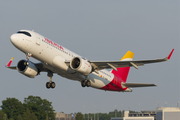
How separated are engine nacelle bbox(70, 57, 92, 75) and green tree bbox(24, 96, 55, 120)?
5455 centimetres

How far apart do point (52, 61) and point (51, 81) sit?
7.02 m

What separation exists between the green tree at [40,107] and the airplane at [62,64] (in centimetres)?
4651

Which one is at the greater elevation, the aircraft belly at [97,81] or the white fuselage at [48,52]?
the white fuselage at [48,52]

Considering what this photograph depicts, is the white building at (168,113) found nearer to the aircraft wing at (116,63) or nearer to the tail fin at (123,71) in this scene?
the tail fin at (123,71)

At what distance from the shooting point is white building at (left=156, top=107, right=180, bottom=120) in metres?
105

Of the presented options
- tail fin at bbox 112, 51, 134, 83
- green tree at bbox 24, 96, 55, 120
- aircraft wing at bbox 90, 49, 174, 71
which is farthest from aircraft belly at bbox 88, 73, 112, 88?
green tree at bbox 24, 96, 55, 120

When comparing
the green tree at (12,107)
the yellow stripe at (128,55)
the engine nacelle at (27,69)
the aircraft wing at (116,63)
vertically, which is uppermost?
the yellow stripe at (128,55)

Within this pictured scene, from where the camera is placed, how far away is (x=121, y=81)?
49875 mm

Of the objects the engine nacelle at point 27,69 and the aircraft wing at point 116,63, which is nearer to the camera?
the aircraft wing at point 116,63

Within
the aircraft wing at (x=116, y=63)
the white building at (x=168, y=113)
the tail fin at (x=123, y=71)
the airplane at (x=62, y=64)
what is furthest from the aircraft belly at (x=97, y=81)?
the white building at (x=168, y=113)

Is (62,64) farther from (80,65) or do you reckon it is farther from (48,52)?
(48,52)

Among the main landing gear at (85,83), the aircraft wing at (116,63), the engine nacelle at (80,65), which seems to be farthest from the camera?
the main landing gear at (85,83)

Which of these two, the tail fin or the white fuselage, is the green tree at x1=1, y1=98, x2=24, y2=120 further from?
the white fuselage

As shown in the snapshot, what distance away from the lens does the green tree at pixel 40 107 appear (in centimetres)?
9278
